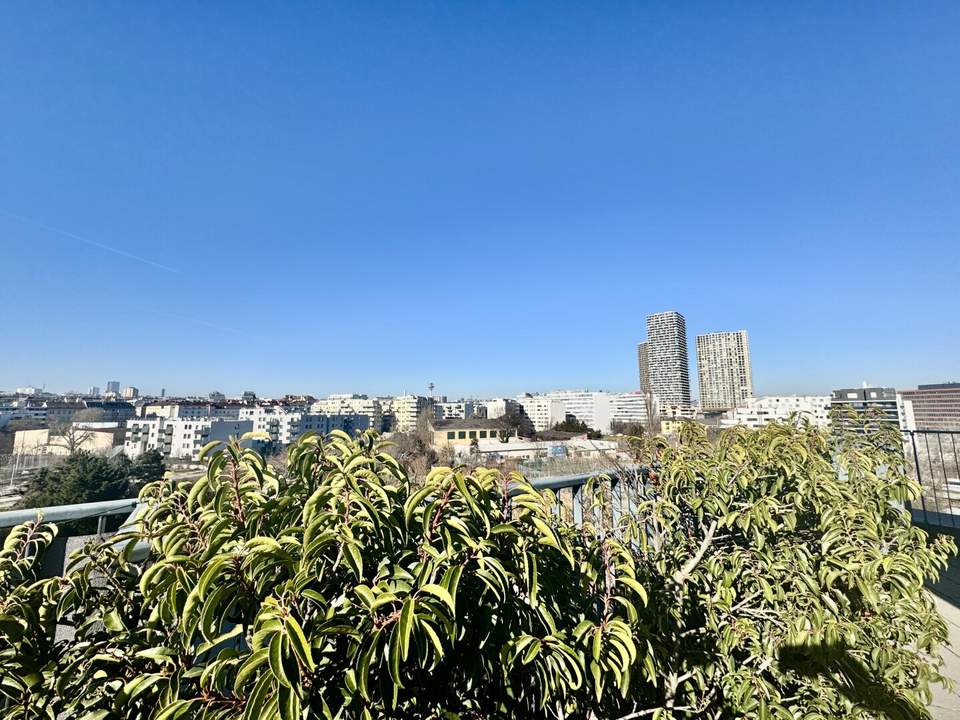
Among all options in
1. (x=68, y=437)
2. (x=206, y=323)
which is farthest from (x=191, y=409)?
(x=68, y=437)

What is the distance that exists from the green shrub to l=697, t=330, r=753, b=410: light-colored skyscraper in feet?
249

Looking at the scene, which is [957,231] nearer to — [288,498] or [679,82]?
[679,82]

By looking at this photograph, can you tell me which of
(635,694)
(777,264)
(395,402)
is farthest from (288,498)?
(395,402)

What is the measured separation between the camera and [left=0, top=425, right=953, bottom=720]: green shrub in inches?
27.5

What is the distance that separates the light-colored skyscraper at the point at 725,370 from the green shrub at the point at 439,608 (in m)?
75.8

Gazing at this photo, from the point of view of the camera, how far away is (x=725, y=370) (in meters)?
72.6

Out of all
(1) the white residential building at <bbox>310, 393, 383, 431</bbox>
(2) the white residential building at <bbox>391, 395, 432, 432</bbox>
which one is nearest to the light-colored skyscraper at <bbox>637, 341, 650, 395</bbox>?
(2) the white residential building at <bbox>391, 395, 432, 432</bbox>

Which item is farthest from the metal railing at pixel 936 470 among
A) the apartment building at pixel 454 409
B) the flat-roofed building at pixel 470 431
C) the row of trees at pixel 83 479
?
the apartment building at pixel 454 409

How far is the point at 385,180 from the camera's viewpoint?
14.4m

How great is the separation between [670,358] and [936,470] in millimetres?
68780

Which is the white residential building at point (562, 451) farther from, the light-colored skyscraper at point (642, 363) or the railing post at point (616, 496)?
the light-colored skyscraper at point (642, 363)

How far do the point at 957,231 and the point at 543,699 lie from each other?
1438cm

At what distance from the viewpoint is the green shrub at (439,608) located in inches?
27.5

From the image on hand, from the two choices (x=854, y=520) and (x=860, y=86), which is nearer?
(x=854, y=520)
